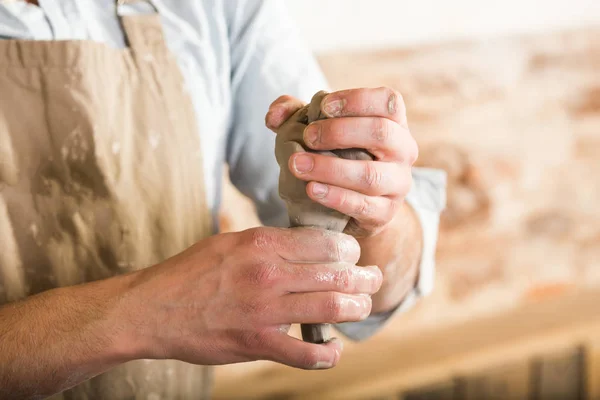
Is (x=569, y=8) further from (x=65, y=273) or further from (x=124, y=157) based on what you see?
(x=65, y=273)

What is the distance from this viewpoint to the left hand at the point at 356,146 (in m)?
0.67

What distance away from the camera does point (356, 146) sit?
2.26 ft

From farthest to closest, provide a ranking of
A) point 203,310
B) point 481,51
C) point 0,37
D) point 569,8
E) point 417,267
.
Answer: point 569,8, point 481,51, point 417,267, point 0,37, point 203,310

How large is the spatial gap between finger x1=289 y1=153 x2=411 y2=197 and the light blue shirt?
11.0 inches

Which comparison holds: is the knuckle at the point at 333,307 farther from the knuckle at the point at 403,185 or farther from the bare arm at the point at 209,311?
the knuckle at the point at 403,185

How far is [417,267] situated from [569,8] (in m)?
1.48

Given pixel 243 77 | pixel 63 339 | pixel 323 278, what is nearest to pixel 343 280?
pixel 323 278

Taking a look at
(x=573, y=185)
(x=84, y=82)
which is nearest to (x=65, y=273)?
(x=84, y=82)

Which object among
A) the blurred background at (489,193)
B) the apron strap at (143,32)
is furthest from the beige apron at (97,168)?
the blurred background at (489,193)

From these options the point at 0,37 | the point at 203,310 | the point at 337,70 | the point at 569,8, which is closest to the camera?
the point at 203,310

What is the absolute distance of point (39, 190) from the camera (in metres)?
0.88

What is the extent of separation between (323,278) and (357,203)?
10cm

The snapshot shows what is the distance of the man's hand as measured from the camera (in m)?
0.67

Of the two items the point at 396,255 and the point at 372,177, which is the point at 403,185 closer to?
the point at 372,177
